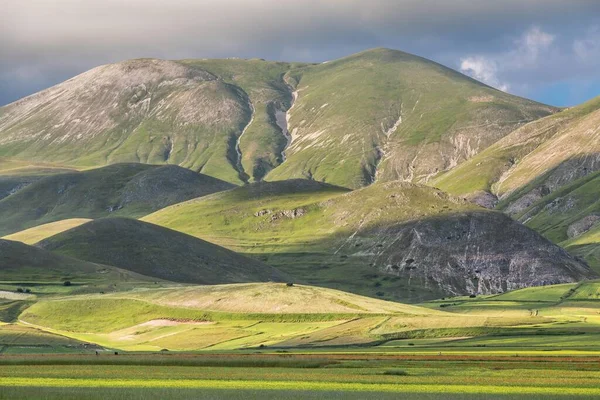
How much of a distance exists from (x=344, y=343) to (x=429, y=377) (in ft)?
188

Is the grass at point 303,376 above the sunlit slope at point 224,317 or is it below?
below

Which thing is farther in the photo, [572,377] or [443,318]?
[443,318]

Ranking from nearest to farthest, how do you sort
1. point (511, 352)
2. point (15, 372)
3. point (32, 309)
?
point (15, 372) < point (511, 352) < point (32, 309)

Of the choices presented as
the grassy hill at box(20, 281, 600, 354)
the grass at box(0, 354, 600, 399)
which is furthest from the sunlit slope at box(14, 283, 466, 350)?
the grass at box(0, 354, 600, 399)

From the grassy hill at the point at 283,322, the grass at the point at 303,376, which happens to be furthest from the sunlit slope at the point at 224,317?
the grass at the point at 303,376

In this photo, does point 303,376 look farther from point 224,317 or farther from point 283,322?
point 224,317

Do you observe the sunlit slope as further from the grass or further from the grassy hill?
the grass

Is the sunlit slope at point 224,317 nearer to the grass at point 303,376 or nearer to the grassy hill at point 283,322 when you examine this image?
the grassy hill at point 283,322

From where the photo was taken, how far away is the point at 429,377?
259 ft

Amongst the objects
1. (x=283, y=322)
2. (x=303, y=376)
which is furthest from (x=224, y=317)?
(x=303, y=376)

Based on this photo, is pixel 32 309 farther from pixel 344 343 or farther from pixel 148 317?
pixel 344 343

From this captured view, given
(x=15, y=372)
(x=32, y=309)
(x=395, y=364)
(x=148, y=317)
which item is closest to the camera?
(x=15, y=372)

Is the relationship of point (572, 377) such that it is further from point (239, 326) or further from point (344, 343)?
point (239, 326)

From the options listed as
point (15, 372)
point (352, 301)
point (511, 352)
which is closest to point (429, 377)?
point (511, 352)
